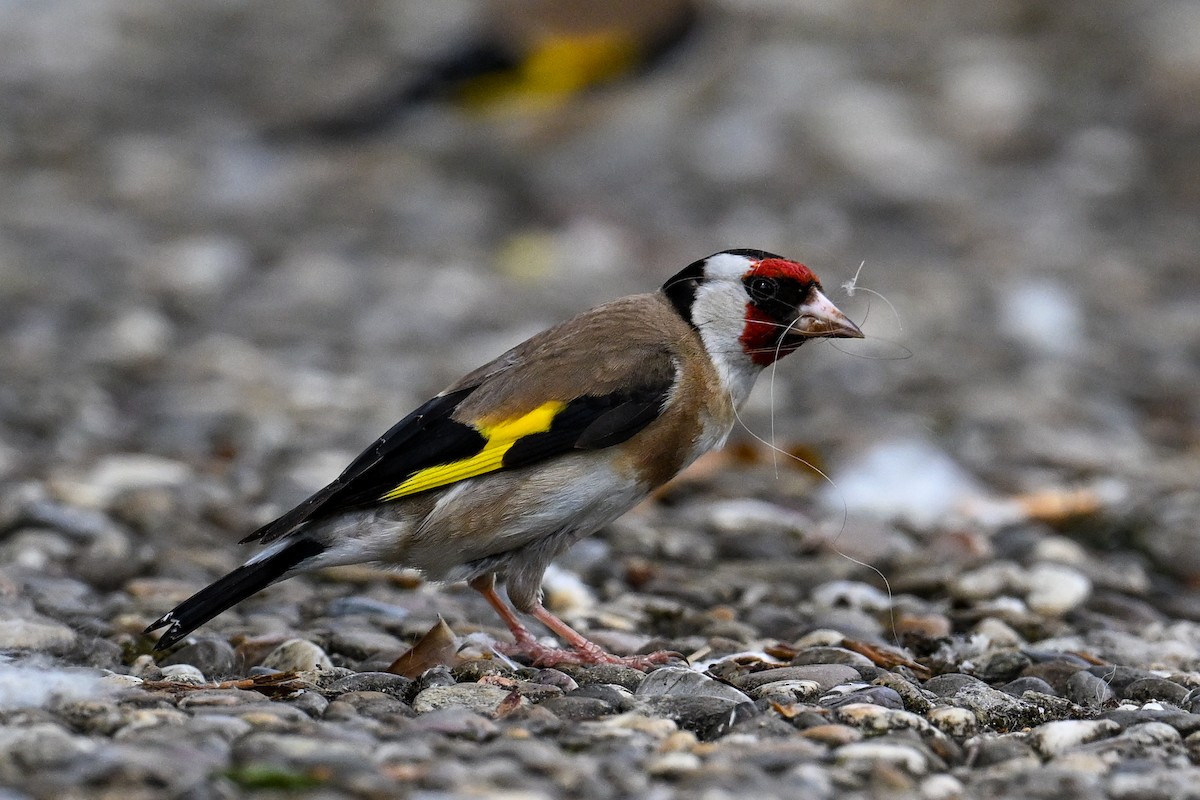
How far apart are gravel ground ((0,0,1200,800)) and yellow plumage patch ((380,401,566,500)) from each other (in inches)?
18.4

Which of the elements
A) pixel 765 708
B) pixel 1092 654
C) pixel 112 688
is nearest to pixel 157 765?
pixel 112 688

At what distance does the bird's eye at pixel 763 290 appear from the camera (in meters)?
4.52

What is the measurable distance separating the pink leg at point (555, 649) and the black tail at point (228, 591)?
573 millimetres

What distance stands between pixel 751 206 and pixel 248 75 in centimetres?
526

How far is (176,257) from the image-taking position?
9688 mm

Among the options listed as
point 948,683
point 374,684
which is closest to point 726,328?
point 948,683

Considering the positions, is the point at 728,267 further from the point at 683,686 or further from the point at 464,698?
the point at 464,698

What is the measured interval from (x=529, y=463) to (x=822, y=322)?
968 millimetres

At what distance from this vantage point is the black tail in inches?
153

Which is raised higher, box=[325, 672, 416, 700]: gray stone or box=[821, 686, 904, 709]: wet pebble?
box=[325, 672, 416, 700]: gray stone

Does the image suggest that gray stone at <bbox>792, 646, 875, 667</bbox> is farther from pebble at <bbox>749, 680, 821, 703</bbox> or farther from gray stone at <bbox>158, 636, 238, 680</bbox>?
gray stone at <bbox>158, 636, 238, 680</bbox>

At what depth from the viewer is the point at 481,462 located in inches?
165

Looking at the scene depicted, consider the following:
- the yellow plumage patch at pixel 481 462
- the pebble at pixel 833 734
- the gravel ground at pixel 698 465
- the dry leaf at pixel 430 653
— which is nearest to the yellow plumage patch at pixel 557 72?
the gravel ground at pixel 698 465

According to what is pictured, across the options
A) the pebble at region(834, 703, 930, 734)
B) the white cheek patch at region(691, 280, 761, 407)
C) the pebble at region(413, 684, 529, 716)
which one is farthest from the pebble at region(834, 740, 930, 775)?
the white cheek patch at region(691, 280, 761, 407)
